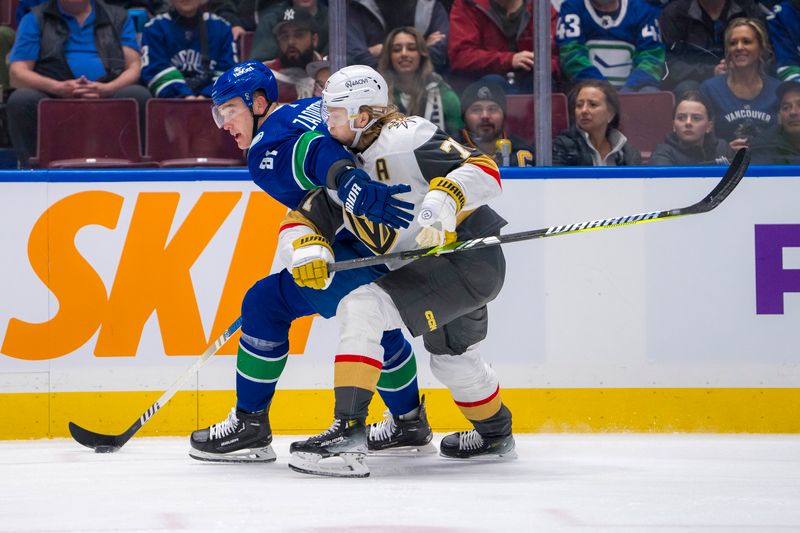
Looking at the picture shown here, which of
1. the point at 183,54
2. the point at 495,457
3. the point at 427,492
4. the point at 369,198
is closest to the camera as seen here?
the point at 427,492

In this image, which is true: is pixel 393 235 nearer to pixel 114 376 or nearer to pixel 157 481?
pixel 157 481

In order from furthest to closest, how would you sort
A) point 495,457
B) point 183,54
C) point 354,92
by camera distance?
point 183,54 → point 495,457 → point 354,92

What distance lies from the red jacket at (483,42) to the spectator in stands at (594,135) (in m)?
0.14

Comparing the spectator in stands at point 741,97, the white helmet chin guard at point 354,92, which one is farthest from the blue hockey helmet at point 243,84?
the spectator in stands at point 741,97

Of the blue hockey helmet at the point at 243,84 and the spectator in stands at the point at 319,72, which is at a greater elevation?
the spectator in stands at the point at 319,72

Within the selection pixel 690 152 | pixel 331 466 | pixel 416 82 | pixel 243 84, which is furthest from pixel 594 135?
pixel 331 466

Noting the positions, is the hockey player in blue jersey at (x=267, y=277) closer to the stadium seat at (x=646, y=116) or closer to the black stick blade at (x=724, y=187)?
the black stick blade at (x=724, y=187)

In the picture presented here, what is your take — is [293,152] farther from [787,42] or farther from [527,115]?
[787,42]

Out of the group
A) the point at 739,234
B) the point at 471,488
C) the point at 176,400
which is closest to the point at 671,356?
the point at 739,234

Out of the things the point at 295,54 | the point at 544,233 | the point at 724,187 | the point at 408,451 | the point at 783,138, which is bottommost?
the point at 408,451

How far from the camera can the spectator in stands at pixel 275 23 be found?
4.14 metres

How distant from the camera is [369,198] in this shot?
2902mm

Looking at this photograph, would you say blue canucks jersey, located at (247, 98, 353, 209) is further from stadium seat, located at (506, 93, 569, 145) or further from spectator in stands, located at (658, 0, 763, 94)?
spectator in stands, located at (658, 0, 763, 94)

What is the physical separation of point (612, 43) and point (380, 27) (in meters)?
0.85
